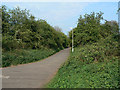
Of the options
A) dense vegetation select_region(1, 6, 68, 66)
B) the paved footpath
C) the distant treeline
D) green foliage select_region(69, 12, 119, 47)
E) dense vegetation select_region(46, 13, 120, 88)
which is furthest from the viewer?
green foliage select_region(69, 12, 119, 47)

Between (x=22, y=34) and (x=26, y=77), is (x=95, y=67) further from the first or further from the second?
(x=22, y=34)

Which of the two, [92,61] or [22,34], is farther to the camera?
[22,34]

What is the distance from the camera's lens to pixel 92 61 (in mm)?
8367

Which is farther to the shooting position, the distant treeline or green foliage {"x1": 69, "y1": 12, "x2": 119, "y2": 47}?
green foliage {"x1": 69, "y1": 12, "x2": 119, "y2": 47}

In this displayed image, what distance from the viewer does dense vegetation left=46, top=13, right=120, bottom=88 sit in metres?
4.67

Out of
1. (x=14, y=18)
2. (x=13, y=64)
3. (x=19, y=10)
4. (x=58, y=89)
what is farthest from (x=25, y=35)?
(x=58, y=89)

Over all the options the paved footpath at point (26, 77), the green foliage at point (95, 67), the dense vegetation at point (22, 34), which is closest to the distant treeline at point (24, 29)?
the dense vegetation at point (22, 34)

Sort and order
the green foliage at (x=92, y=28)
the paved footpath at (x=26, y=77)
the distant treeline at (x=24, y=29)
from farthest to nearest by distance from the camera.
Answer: the green foliage at (x=92, y=28) → the distant treeline at (x=24, y=29) → the paved footpath at (x=26, y=77)

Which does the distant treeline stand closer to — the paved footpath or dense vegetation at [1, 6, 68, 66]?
dense vegetation at [1, 6, 68, 66]

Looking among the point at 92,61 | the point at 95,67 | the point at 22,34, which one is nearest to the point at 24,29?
the point at 22,34

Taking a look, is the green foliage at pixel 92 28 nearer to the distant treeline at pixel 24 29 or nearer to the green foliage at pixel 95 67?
the distant treeline at pixel 24 29

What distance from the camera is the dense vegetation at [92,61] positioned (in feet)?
15.3

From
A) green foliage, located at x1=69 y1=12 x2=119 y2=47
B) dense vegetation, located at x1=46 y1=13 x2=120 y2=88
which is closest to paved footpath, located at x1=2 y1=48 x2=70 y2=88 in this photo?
dense vegetation, located at x1=46 y1=13 x2=120 y2=88

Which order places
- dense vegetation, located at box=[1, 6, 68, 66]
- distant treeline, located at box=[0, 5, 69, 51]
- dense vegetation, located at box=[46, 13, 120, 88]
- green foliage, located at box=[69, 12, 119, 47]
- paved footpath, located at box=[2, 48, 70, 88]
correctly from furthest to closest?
green foliage, located at box=[69, 12, 119, 47]
distant treeline, located at box=[0, 5, 69, 51]
dense vegetation, located at box=[1, 6, 68, 66]
paved footpath, located at box=[2, 48, 70, 88]
dense vegetation, located at box=[46, 13, 120, 88]
